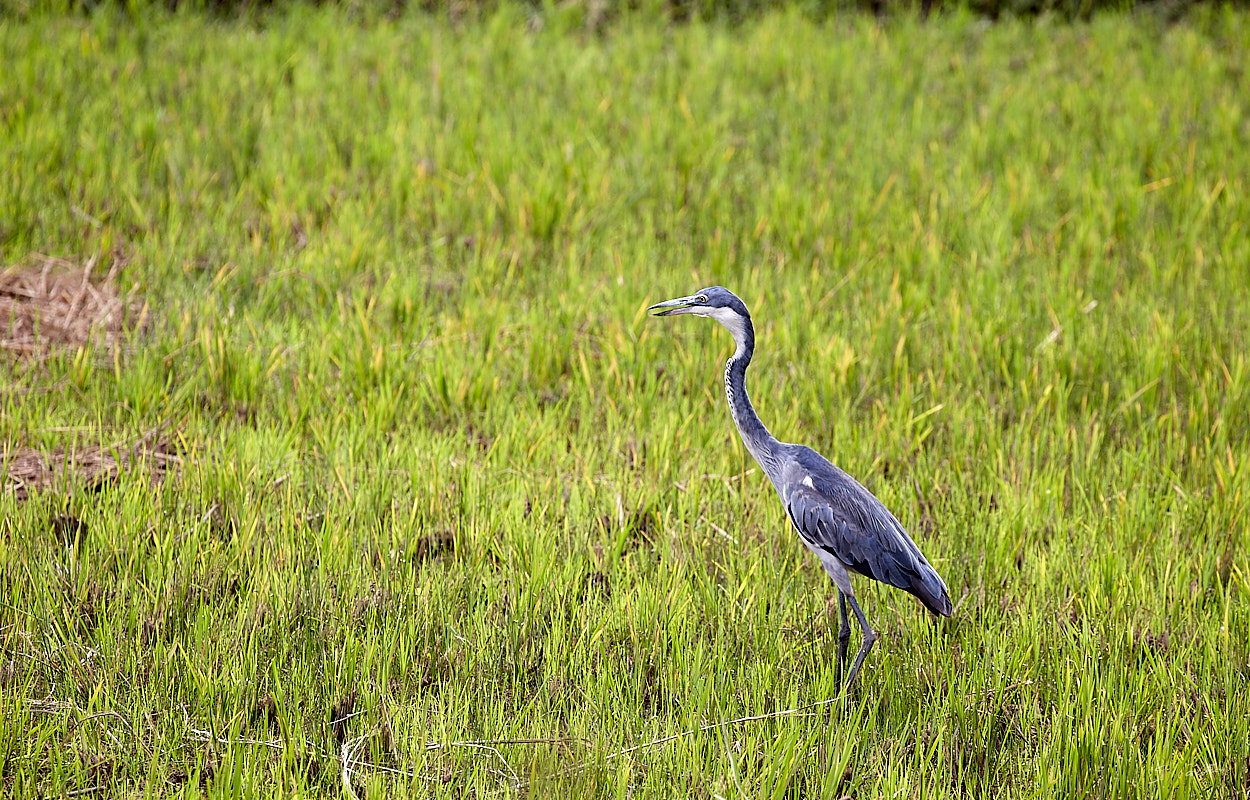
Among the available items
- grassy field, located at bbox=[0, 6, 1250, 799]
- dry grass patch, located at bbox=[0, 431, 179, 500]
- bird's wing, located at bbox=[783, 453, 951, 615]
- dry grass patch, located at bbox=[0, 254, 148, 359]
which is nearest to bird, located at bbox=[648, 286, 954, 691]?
bird's wing, located at bbox=[783, 453, 951, 615]

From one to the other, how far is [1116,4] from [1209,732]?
904cm

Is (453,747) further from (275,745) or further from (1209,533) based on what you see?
(1209,533)

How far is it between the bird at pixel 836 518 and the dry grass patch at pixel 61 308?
8.88ft

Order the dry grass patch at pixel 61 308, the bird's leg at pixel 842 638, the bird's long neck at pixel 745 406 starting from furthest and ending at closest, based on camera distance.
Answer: the dry grass patch at pixel 61 308
the bird's long neck at pixel 745 406
the bird's leg at pixel 842 638

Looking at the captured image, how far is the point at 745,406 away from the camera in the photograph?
299 centimetres

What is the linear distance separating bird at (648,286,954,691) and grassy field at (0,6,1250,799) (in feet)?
0.76

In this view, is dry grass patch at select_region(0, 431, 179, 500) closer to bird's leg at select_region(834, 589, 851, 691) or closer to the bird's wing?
the bird's wing

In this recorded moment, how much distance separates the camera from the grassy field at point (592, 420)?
259cm

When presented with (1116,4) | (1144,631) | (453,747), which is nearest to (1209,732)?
(1144,631)

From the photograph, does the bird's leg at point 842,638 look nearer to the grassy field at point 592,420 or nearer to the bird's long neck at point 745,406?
the grassy field at point 592,420

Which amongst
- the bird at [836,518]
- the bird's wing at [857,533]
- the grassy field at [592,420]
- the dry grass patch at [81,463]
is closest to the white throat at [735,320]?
the bird at [836,518]

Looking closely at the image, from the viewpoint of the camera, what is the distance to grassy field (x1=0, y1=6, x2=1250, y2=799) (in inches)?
102

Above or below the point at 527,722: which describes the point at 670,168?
above

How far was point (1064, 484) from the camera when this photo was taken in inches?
148
